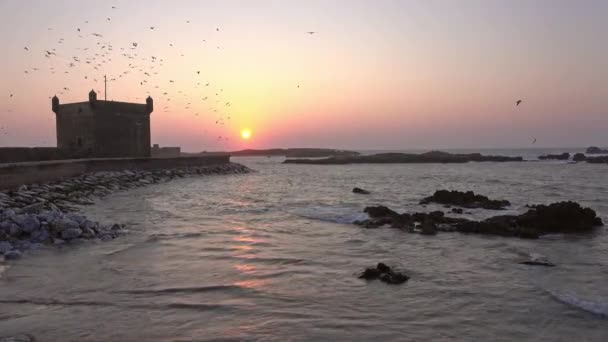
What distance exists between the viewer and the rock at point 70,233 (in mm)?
9008

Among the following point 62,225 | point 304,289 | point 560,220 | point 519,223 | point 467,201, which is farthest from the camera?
point 467,201

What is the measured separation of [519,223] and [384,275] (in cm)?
673

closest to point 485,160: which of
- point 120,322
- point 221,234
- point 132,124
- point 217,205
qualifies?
point 132,124

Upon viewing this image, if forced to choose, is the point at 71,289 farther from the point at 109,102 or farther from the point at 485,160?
the point at 485,160

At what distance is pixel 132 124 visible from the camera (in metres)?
36.6

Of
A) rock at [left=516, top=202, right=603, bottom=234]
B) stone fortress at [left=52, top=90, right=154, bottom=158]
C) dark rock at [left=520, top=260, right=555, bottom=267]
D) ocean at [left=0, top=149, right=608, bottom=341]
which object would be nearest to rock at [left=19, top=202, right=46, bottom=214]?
ocean at [left=0, top=149, right=608, bottom=341]

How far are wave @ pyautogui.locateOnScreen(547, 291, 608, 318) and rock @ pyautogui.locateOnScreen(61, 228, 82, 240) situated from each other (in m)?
8.13

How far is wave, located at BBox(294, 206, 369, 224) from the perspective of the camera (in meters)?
13.3

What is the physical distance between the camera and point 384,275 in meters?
6.61

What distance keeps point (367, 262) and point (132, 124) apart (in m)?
32.5

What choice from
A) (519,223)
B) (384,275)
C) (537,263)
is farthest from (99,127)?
(537,263)

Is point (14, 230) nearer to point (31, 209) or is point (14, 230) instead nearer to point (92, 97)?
point (31, 209)

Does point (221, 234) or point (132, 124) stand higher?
point (132, 124)

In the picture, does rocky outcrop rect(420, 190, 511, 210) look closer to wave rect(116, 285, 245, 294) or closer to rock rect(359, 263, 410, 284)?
rock rect(359, 263, 410, 284)
